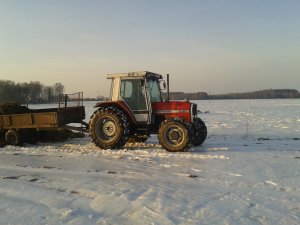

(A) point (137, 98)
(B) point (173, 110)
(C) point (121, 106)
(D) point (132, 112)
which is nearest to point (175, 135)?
(B) point (173, 110)

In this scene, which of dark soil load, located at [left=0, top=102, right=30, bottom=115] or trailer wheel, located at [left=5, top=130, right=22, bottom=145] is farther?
dark soil load, located at [left=0, top=102, right=30, bottom=115]

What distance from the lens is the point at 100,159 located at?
10.0m

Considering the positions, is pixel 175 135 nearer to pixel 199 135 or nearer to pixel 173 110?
pixel 173 110

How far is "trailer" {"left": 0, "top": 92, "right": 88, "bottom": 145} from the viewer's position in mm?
12328

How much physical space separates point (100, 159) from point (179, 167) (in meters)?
2.36

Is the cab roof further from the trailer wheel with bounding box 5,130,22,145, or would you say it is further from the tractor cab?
the trailer wheel with bounding box 5,130,22,145

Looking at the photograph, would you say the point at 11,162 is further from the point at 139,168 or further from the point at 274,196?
the point at 274,196

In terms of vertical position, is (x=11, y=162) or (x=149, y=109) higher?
(x=149, y=109)

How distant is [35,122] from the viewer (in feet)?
41.3

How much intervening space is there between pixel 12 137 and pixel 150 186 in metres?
7.53

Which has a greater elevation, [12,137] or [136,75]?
[136,75]

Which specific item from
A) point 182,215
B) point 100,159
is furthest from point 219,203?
point 100,159

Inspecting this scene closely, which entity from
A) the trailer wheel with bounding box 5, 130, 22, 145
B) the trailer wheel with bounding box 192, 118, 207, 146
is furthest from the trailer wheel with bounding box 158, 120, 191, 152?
the trailer wheel with bounding box 5, 130, 22, 145

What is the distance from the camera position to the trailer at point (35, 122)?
40.4ft
